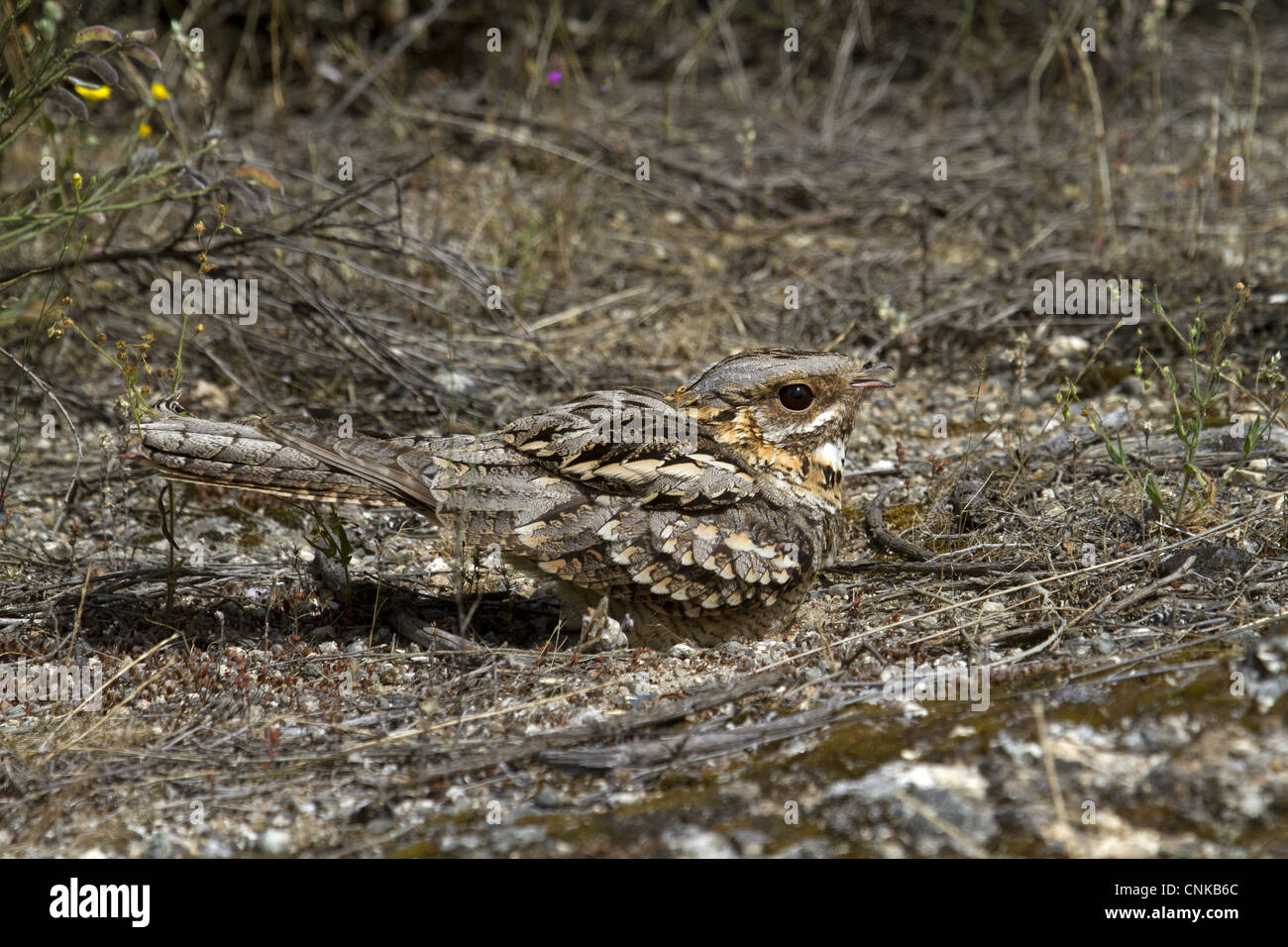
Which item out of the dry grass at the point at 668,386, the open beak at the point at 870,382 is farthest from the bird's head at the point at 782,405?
the dry grass at the point at 668,386

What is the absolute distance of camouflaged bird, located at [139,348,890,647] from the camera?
3.18 meters

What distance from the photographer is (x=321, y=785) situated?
2637 mm

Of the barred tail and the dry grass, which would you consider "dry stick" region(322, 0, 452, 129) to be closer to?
the dry grass

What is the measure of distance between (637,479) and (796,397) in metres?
0.61

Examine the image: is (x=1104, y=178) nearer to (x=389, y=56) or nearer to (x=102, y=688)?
(x=389, y=56)

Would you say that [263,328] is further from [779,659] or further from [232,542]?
[779,659]

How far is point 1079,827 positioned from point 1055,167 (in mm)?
5087

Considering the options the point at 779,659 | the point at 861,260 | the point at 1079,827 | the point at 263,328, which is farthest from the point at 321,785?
the point at 861,260

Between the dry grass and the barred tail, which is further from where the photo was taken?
the barred tail

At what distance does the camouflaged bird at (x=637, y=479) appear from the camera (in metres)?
3.18

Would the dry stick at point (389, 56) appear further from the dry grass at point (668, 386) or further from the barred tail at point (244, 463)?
the barred tail at point (244, 463)

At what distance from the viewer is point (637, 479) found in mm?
3332

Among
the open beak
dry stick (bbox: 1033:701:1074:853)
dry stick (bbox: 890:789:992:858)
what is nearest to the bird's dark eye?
the open beak

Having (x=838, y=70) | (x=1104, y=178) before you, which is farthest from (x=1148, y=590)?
(x=838, y=70)
